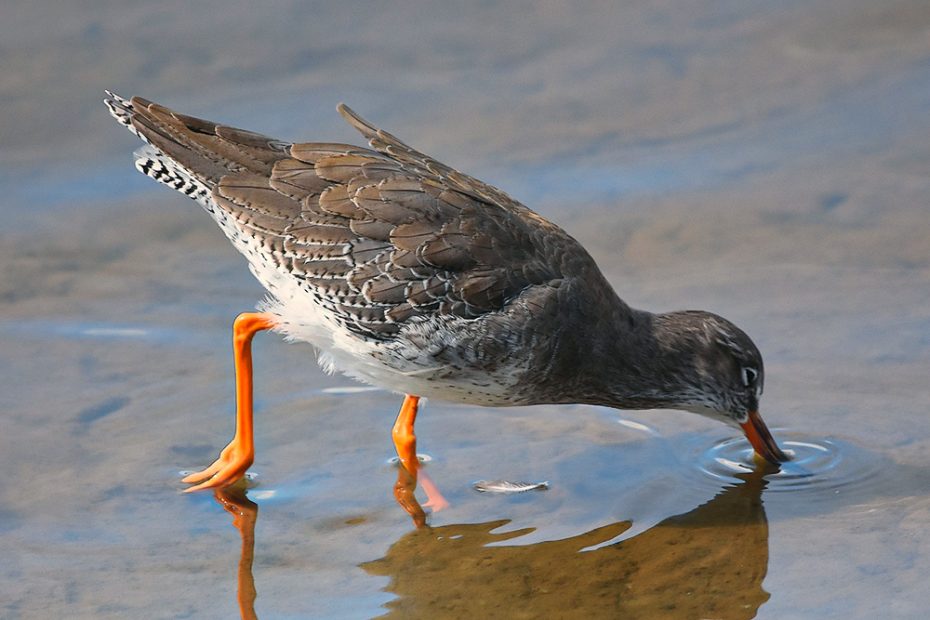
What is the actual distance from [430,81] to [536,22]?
1.49 meters

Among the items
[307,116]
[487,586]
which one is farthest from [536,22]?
[487,586]

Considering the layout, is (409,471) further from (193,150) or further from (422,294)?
(193,150)

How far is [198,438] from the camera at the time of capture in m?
8.45

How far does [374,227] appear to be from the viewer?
767 centimetres

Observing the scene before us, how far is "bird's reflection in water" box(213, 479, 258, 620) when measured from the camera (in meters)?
6.64

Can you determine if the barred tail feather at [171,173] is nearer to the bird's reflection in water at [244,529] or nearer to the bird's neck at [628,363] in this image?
the bird's reflection in water at [244,529]

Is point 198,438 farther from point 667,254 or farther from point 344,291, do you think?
point 667,254

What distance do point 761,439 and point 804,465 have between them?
30cm

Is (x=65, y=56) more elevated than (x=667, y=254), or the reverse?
(x=65, y=56)

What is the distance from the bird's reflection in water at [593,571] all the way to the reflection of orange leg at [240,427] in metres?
1.22

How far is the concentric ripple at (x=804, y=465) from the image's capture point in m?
7.81

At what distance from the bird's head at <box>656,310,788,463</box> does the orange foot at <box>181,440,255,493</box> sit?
2.73 metres

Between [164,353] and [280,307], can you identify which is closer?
[280,307]

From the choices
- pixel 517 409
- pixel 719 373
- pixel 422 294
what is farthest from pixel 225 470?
pixel 719 373
